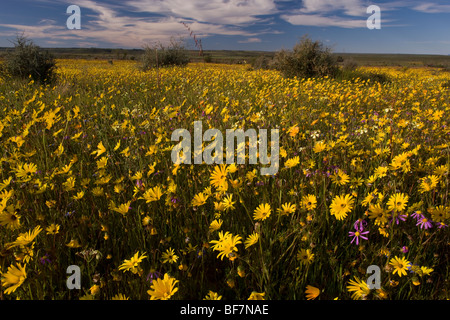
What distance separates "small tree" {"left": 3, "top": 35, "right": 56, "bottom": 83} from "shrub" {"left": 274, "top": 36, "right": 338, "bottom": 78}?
8.98m

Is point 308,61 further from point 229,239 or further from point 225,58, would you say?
point 225,58

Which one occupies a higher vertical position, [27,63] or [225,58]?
[225,58]

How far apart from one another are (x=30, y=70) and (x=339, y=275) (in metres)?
10.1

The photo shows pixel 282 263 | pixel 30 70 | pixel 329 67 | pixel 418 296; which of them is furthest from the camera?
pixel 329 67

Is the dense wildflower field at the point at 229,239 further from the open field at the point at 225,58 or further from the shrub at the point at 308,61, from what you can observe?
the shrub at the point at 308,61

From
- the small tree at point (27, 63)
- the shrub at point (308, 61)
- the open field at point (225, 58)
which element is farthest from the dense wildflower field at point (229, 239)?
the shrub at point (308, 61)

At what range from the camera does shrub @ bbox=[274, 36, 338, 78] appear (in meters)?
10.6

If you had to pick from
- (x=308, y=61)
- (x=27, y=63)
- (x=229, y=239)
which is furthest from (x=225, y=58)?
(x=229, y=239)

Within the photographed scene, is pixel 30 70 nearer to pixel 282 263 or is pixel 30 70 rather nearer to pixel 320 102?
pixel 320 102

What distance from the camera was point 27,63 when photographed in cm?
823

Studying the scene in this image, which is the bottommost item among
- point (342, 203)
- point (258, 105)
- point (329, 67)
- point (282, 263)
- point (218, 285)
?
point (218, 285)

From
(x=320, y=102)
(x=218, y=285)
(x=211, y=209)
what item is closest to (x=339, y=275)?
(x=218, y=285)

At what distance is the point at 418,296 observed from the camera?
121 centimetres

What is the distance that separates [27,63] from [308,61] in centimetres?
1024
